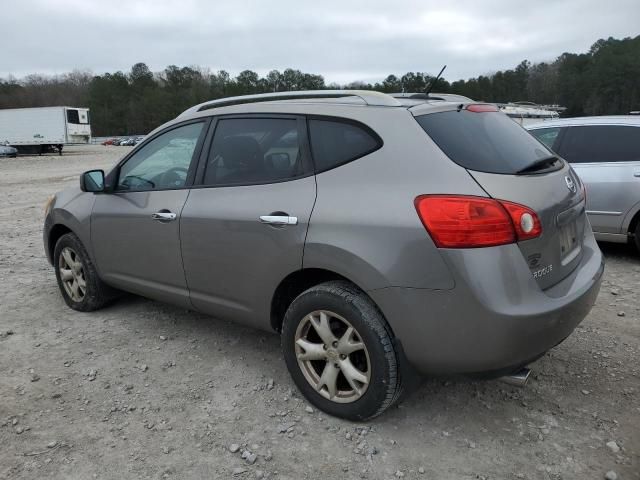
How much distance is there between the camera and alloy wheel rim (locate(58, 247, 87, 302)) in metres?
4.43

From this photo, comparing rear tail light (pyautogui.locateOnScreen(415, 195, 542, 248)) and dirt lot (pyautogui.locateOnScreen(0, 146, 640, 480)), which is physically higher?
rear tail light (pyautogui.locateOnScreen(415, 195, 542, 248))

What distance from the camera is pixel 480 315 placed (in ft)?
7.59

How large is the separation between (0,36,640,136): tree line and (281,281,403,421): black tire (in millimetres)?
61899

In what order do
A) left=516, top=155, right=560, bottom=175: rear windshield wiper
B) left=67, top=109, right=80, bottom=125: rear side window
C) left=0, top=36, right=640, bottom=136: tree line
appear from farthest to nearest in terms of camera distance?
left=0, top=36, right=640, bottom=136: tree line, left=67, top=109, right=80, bottom=125: rear side window, left=516, top=155, right=560, bottom=175: rear windshield wiper

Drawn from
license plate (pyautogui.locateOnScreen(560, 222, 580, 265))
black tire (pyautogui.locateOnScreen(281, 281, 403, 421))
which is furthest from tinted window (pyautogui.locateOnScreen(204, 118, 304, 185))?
license plate (pyautogui.locateOnScreen(560, 222, 580, 265))

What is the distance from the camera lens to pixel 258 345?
3.80m

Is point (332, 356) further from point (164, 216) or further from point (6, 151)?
point (6, 151)

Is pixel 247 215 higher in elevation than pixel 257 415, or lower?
higher

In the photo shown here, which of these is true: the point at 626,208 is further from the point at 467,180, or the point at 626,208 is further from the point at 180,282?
the point at 180,282

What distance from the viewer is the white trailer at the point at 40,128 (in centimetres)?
3791

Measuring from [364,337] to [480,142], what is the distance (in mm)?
1132

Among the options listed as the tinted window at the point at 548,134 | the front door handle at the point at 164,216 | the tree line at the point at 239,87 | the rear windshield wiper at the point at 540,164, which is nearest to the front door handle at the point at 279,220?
the front door handle at the point at 164,216

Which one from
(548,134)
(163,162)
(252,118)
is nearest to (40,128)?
(548,134)

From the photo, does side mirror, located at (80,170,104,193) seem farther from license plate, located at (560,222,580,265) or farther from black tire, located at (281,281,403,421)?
license plate, located at (560,222,580,265)
